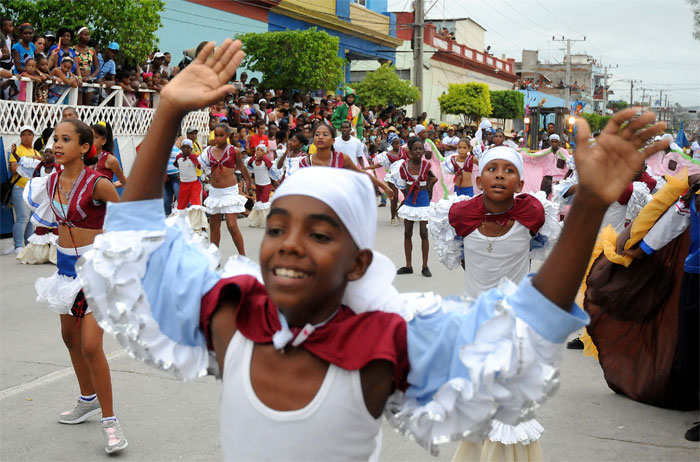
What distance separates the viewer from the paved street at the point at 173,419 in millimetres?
4805

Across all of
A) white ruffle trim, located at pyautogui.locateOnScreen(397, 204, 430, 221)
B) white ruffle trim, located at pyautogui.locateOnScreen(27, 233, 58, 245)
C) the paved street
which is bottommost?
the paved street

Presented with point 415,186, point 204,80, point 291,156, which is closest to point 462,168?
point 415,186

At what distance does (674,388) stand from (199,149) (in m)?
11.6

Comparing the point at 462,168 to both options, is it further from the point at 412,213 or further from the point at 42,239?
the point at 42,239

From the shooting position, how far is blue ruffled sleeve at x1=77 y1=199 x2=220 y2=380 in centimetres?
217

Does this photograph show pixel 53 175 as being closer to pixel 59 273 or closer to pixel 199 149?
pixel 59 273

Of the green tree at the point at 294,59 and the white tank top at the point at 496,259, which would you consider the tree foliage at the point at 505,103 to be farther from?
Result: the white tank top at the point at 496,259

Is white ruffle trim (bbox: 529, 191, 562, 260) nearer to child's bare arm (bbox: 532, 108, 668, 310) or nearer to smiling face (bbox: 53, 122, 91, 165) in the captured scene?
smiling face (bbox: 53, 122, 91, 165)

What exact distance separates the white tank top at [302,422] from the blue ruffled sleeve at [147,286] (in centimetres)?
18

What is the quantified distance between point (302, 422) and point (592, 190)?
90cm

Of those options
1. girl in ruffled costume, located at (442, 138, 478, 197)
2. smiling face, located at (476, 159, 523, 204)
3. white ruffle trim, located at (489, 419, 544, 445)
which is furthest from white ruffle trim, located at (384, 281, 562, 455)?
girl in ruffled costume, located at (442, 138, 478, 197)

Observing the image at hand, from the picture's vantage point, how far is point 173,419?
17.3ft

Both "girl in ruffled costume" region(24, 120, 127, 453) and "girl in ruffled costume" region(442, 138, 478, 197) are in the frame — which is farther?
"girl in ruffled costume" region(442, 138, 478, 197)

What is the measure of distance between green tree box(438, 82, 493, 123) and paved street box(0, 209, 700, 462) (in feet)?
128
